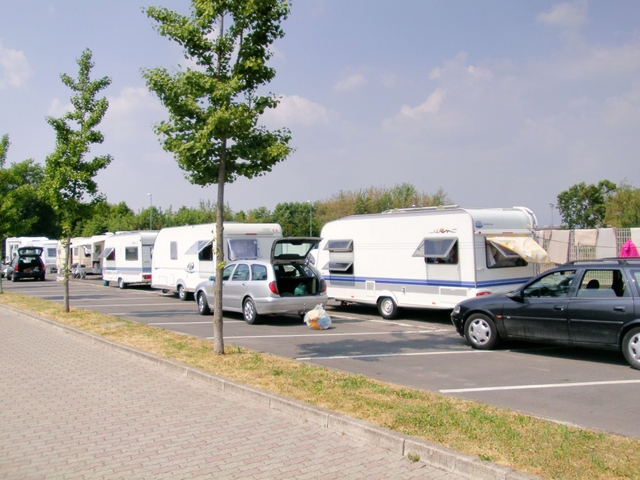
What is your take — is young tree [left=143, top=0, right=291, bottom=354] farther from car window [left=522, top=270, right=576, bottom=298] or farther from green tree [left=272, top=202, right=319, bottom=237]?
green tree [left=272, top=202, right=319, bottom=237]

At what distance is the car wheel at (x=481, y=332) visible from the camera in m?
10.5

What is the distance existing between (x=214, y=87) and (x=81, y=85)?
8875mm

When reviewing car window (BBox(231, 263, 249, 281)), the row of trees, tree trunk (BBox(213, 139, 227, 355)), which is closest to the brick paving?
tree trunk (BBox(213, 139, 227, 355))

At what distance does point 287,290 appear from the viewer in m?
15.1

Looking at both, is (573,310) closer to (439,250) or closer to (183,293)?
(439,250)

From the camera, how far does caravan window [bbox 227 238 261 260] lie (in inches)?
795

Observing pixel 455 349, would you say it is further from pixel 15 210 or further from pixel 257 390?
pixel 15 210

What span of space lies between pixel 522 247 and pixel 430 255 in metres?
2.11

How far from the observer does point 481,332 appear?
35.2 feet

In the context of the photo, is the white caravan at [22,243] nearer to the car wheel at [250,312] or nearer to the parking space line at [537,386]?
the car wheel at [250,312]

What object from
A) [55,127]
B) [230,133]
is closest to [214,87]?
[230,133]

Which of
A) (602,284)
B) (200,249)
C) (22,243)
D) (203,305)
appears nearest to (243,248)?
(200,249)

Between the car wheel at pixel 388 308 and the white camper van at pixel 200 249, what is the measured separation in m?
6.07

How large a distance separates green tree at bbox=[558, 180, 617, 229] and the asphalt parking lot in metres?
42.5
